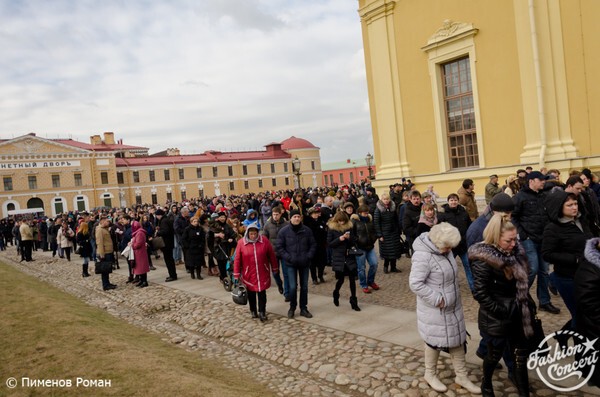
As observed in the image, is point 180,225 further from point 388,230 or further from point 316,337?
point 316,337

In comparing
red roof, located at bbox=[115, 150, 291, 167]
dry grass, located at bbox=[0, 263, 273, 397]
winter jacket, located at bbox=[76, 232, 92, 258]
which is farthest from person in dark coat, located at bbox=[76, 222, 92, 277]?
red roof, located at bbox=[115, 150, 291, 167]

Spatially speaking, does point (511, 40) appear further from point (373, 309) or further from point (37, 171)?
point (37, 171)

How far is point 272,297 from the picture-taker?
9.28m

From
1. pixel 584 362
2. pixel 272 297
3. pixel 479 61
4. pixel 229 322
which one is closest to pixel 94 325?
pixel 229 322

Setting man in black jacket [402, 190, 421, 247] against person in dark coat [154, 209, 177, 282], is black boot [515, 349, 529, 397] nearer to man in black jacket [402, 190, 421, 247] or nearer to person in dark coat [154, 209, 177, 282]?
man in black jacket [402, 190, 421, 247]

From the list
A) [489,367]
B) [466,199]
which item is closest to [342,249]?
[466,199]

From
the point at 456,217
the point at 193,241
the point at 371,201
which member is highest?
the point at 371,201

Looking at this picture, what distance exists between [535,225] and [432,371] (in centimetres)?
299

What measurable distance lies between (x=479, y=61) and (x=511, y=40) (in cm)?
117

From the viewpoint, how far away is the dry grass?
15.6ft

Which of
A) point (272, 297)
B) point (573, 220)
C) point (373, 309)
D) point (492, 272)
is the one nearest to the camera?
point (492, 272)

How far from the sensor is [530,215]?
640 centimetres

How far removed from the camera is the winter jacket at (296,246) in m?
Answer: 7.58

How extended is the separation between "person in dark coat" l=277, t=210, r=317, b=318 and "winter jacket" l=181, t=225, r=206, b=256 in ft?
15.6
